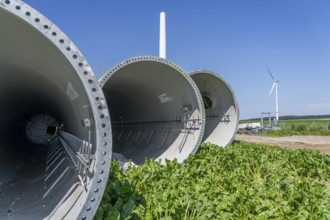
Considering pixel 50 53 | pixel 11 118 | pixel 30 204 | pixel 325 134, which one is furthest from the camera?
pixel 325 134

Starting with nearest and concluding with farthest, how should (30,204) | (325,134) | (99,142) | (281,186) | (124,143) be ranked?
1. (99,142)
2. (30,204)
3. (281,186)
4. (124,143)
5. (325,134)

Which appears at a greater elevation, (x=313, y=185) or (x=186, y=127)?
(x=186, y=127)

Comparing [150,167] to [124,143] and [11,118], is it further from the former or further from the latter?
[124,143]

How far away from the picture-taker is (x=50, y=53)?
4000 mm

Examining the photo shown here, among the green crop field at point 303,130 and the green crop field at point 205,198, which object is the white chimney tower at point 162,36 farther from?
the green crop field at point 303,130

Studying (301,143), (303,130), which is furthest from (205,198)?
(303,130)

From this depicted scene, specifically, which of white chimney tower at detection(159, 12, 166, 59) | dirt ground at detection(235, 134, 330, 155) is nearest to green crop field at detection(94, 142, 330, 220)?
white chimney tower at detection(159, 12, 166, 59)

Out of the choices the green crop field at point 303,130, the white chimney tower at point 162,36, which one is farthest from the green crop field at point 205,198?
the green crop field at point 303,130

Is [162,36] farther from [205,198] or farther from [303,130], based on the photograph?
[303,130]

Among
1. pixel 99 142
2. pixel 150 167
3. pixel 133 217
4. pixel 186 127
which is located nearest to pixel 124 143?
pixel 186 127

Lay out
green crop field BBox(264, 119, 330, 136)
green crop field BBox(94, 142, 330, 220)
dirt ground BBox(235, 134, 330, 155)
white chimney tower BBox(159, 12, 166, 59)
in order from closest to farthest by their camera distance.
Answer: green crop field BBox(94, 142, 330, 220) → white chimney tower BBox(159, 12, 166, 59) → dirt ground BBox(235, 134, 330, 155) → green crop field BBox(264, 119, 330, 136)

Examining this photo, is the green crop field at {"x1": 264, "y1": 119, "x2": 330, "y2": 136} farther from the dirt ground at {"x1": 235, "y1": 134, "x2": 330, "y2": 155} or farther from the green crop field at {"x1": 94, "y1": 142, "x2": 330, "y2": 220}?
the green crop field at {"x1": 94, "y1": 142, "x2": 330, "y2": 220}

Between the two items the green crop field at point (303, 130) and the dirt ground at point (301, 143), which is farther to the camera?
the green crop field at point (303, 130)

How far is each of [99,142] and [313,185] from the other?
14.0 ft
